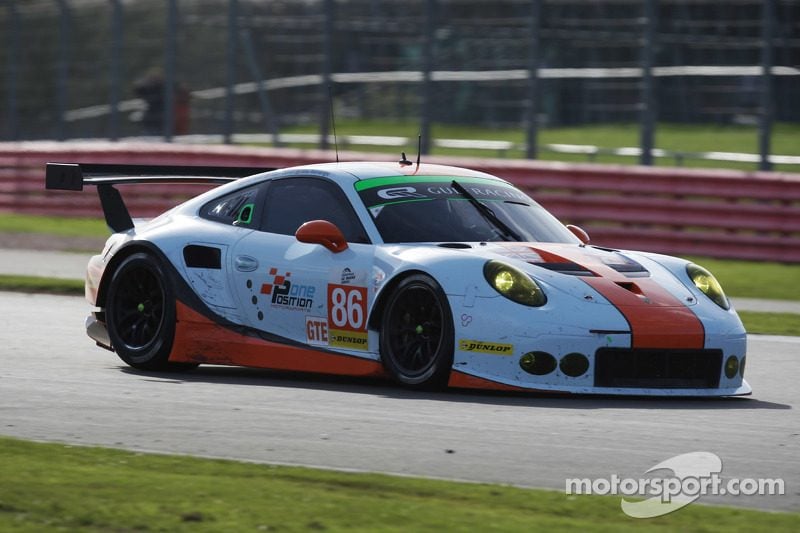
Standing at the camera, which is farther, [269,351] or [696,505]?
[269,351]

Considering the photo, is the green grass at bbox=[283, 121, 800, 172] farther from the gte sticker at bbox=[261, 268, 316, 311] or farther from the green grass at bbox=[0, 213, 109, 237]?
the gte sticker at bbox=[261, 268, 316, 311]

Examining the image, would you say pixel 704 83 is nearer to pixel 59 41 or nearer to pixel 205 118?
pixel 205 118

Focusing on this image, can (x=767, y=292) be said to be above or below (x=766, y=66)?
below

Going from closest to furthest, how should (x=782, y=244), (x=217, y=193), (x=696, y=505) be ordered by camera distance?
(x=696, y=505) < (x=217, y=193) < (x=782, y=244)

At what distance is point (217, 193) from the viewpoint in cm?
1012

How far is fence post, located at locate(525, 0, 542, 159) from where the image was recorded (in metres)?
19.3

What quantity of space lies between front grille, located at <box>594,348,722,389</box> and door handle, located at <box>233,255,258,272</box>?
2.21 metres

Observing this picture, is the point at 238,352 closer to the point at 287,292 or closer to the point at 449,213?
the point at 287,292

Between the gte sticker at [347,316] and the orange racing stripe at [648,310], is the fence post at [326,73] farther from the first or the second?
the orange racing stripe at [648,310]

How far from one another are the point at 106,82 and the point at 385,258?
17078mm

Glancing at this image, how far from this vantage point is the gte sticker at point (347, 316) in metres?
8.83

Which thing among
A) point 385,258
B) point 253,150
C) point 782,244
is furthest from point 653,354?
point 253,150

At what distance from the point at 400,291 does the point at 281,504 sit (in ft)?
10.4

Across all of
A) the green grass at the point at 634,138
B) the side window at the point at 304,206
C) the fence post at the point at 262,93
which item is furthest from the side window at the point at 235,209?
the fence post at the point at 262,93
